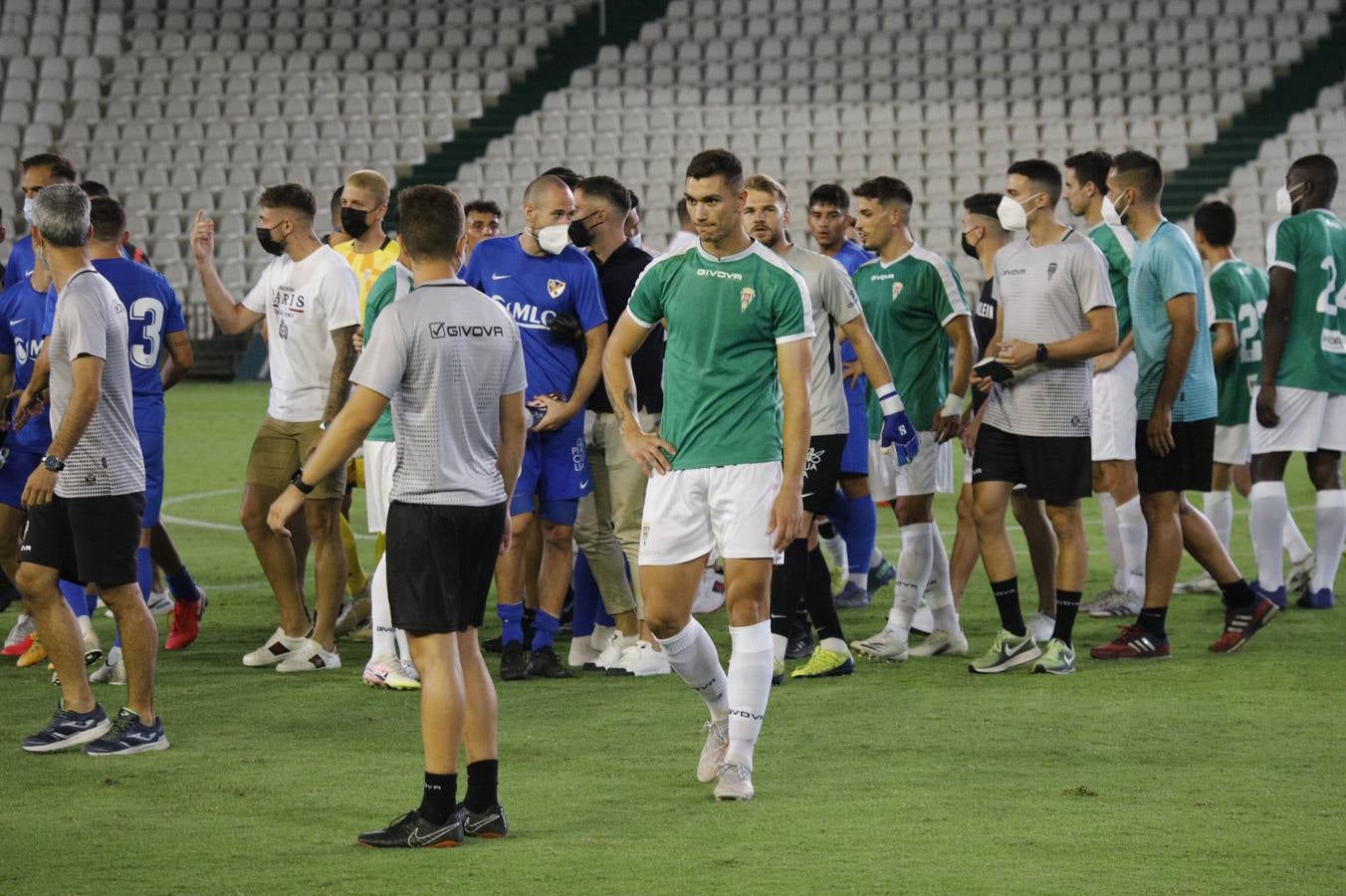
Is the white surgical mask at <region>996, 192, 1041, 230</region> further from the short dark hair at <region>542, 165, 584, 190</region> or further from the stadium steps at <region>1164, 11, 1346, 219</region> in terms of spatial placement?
the stadium steps at <region>1164, 11, 1346, 219</region>

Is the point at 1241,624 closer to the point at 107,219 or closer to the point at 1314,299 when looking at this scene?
the point at 1314,299

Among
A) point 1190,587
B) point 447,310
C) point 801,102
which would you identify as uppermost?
point 801,102

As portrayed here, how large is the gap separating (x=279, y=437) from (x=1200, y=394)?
4235 millimetres

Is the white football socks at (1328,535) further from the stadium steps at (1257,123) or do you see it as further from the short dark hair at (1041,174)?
the stadium steps at (1257,123)

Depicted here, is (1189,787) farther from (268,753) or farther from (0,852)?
(0,852)

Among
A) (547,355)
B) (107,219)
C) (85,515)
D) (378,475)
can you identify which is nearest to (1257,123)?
(547,355)

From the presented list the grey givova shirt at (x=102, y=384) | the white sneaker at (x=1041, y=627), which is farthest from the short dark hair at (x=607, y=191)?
the white sneaker at (x=1041, y=627)

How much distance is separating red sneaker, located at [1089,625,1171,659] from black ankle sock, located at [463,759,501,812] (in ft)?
12.6

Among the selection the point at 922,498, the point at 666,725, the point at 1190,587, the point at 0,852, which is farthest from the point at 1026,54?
the point at 0,852

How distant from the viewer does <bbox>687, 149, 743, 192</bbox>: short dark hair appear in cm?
564

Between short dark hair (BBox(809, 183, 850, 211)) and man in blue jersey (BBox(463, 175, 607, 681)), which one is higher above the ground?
short dark hair (BBox(809, 183, 850, 211))

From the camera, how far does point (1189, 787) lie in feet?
18.5

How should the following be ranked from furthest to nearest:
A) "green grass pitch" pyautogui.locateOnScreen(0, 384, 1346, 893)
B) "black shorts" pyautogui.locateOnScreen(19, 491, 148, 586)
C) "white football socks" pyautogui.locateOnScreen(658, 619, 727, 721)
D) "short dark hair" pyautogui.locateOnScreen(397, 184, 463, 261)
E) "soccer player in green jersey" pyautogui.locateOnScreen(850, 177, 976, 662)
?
"soccer player in green jersey" pyautogui.locateOnScreen(850, 177, 976, 662) < "black shorts" pyautogui.locateOnScreen(19, 491, 148, 586) < "white football socks" pyautogui.locateOnScreen(658, 619, 727, 721) < "short dark hair" pyautogui.locateOnScreen(397, 184, 463, 261) < "green grass pitch" pyautogui.locateOnScreen(0, 384, 1346, 893)

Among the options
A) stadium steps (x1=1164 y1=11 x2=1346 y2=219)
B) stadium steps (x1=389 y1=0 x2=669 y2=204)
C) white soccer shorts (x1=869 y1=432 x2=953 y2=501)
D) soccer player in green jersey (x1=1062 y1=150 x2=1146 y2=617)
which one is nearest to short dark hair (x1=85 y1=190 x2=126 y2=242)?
white soccer shorts (x1=869 y1=432 x2=953 y2=501)
